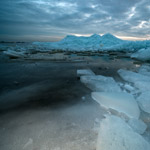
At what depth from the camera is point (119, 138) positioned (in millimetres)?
1412

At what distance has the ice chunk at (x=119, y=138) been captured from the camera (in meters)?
1.30

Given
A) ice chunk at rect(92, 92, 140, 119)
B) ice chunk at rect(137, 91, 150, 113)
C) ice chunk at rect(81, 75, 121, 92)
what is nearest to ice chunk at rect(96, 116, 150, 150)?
ice chunk at rect(92, 92, 140, 119)

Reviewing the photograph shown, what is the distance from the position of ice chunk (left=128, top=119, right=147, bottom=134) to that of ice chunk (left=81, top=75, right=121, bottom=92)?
4.01ft

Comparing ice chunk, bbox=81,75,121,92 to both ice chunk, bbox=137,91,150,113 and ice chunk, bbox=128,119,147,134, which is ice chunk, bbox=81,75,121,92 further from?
ice chunk, bbox=128,119,147,134

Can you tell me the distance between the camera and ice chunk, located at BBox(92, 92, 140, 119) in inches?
79.6

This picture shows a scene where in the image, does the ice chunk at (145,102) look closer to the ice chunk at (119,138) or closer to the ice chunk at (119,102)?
the ice chunk at (119,102)

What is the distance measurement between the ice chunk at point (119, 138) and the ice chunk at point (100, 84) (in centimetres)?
137

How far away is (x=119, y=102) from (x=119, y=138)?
3.32 ft

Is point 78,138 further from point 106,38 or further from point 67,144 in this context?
point 106,38

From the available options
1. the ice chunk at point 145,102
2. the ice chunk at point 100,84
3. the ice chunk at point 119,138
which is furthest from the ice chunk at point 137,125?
the ice chunk at point 100,84

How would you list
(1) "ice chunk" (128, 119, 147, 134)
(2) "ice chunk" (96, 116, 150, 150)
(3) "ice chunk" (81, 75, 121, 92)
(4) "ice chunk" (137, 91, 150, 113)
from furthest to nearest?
(3) "ice chunk" (81, 75, 121, 92)
(4) "ice chunk" (137, 91, 150, 113)
(1) "ice chunk" (128, 119, 147, 134)
(2) "ice chunk" (96, 116, 150, 150)

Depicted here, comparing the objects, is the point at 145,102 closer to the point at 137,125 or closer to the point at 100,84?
the point at 137,125

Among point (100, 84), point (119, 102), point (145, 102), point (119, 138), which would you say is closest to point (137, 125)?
point (119, 138)

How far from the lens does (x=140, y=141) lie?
1.36 metres
